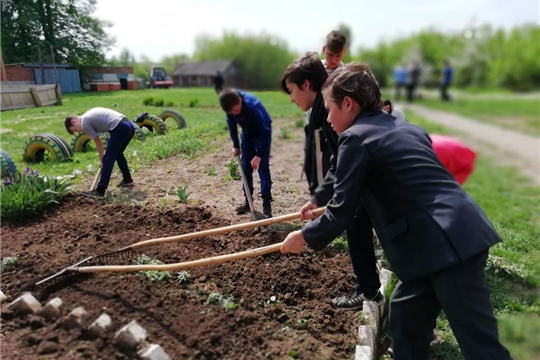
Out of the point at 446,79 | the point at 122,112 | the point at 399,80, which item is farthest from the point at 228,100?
the point at 446,79

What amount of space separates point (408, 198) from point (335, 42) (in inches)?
109

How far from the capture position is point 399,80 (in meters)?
15.7

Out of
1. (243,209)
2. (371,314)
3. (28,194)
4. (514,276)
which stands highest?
(28,194)

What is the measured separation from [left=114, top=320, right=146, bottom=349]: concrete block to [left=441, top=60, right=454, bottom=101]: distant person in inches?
625

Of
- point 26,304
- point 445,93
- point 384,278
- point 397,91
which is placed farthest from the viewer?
point 445,93

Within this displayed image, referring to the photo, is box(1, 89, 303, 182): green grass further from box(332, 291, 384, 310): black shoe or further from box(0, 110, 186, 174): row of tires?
box(332, 291, 384, 310): black shoe

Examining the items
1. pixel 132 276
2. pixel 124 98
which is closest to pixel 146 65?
pixel 124 98

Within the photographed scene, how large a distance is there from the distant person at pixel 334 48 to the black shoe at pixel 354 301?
7.74ft

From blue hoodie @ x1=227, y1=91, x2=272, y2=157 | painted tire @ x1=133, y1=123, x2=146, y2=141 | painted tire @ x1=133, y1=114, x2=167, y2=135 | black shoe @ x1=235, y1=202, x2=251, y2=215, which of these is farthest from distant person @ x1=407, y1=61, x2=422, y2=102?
painted tire @ x1=133, y1=123, x2=146, y2=141

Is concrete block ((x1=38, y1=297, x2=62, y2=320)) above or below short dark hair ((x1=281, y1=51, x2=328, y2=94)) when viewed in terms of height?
below

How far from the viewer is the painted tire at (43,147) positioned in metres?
4.18

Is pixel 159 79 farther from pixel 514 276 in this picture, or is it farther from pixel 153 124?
pixel 514 276

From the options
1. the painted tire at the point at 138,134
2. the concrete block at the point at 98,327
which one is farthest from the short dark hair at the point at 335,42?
the concrete block at the point at 98,327

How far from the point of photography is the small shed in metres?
5.10
